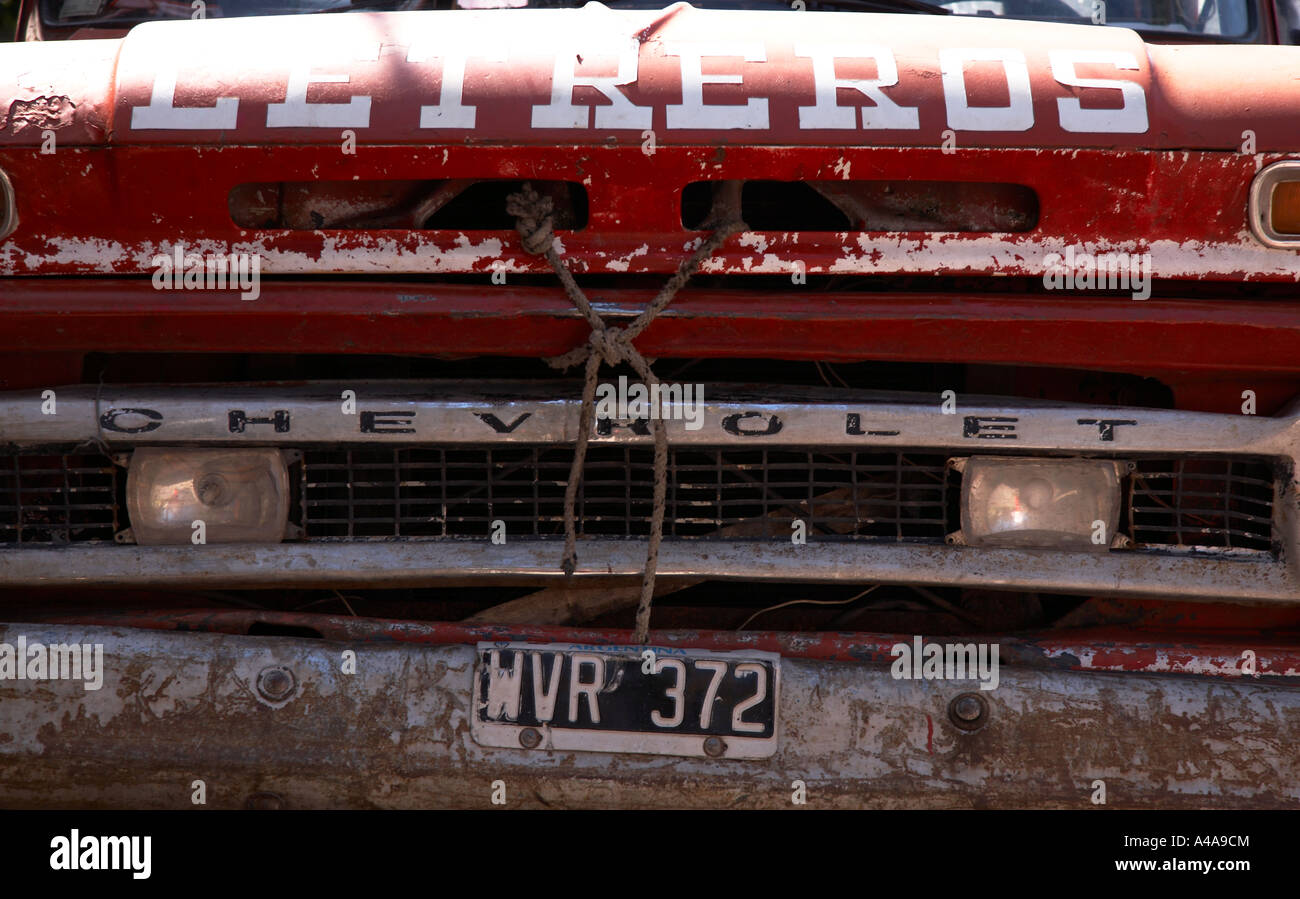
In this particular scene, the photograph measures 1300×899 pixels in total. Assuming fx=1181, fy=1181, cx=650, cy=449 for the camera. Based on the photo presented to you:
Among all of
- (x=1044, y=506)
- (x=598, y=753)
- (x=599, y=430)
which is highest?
(x=599, y=430)

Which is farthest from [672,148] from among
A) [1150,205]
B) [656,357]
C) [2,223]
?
[2,223]

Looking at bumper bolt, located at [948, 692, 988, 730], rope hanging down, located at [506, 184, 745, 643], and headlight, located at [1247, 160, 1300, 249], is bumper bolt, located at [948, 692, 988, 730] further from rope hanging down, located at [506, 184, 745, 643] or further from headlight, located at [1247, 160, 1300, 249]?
headlight, located at [1247, 160, 1300, 249]

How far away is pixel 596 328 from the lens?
1814 millimetres

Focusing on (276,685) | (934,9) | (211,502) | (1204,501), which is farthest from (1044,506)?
(211,502)

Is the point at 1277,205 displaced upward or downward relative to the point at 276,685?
upward

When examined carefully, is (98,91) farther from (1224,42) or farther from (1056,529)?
(1224,42)

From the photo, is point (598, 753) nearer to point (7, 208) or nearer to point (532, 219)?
point (532, 219)

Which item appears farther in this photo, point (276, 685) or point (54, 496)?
point (54, 496)

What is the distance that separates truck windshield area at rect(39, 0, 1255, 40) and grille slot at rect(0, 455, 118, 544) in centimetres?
106

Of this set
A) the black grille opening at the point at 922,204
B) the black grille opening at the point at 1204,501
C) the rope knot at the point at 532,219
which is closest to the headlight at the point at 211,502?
the rope knot at the point at 532,219

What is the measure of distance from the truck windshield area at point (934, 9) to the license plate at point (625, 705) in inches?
53.5

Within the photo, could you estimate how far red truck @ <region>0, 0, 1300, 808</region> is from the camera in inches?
70.1

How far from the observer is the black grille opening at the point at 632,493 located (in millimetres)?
1982

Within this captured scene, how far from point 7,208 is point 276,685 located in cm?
85
